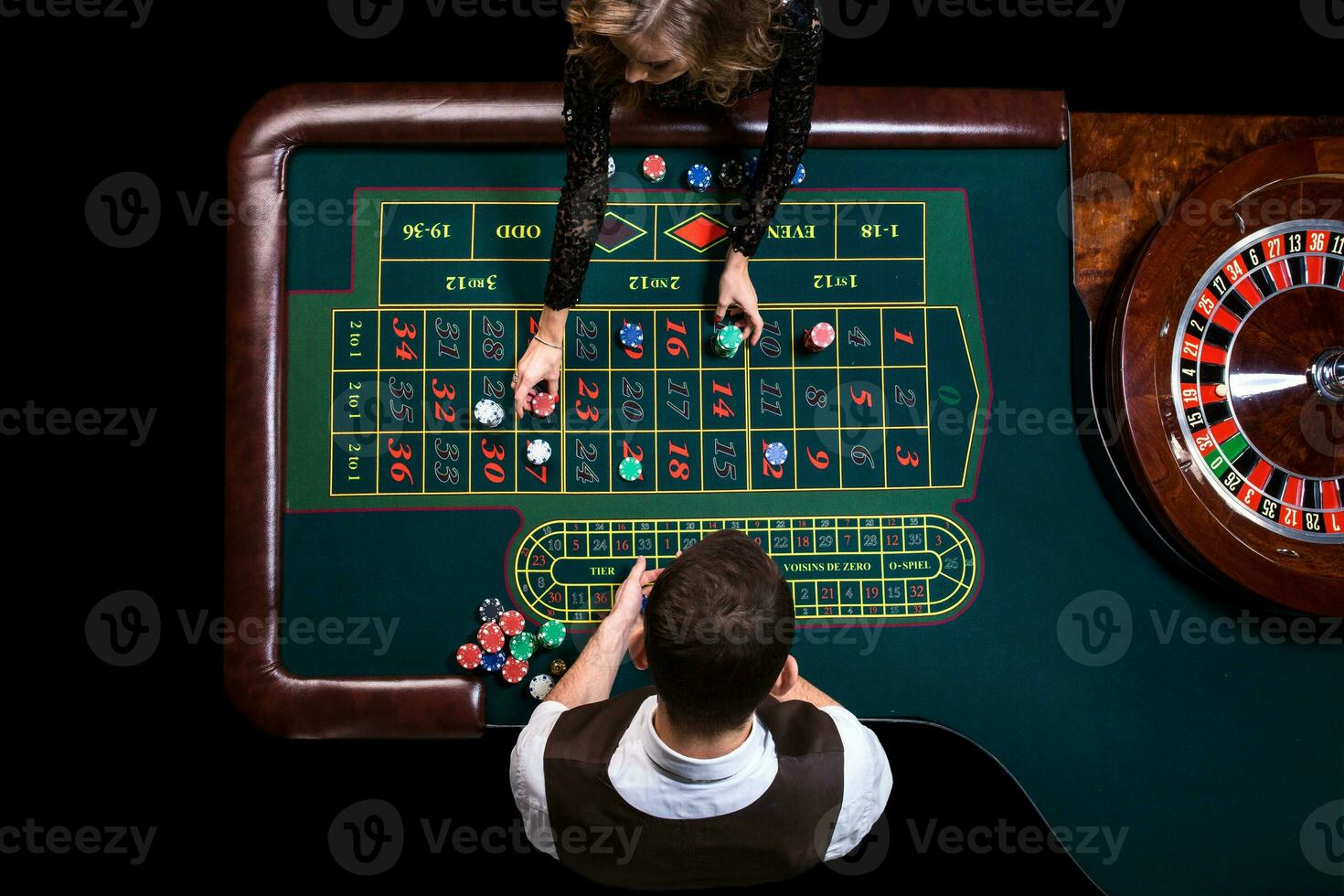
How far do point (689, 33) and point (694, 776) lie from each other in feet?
5.31

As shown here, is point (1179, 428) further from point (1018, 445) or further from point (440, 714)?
point (440, 714)

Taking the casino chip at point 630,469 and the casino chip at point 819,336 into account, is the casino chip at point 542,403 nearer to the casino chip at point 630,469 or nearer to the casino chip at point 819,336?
the casino chip at point 630,469

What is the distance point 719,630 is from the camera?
1.62 meters

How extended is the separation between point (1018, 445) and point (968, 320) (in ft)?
1.38

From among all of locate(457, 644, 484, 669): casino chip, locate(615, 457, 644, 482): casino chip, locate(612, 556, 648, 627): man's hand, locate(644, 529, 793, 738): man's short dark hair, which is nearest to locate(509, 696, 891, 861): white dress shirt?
locate(644, 529, 793, 738): man's short dark hair

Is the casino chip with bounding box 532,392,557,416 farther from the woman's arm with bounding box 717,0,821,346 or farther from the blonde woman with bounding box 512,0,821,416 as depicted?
the woman's arm with bounding box 717,0,821,346

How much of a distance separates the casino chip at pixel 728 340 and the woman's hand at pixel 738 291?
49mm

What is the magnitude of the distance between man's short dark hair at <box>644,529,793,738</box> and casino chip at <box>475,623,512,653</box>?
89 centimetres

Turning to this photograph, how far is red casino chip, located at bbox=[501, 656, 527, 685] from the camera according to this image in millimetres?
2471

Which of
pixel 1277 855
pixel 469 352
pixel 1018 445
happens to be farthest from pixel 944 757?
pixel 469 352

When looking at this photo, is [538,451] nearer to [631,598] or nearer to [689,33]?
[631,598]

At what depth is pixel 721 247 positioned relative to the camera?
8.57 feet

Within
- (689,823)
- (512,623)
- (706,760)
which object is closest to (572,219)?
(512,623)

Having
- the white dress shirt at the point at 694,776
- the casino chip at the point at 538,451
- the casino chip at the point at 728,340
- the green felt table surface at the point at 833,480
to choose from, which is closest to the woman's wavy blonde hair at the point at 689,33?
the green felt table surface at the point at 833,480
